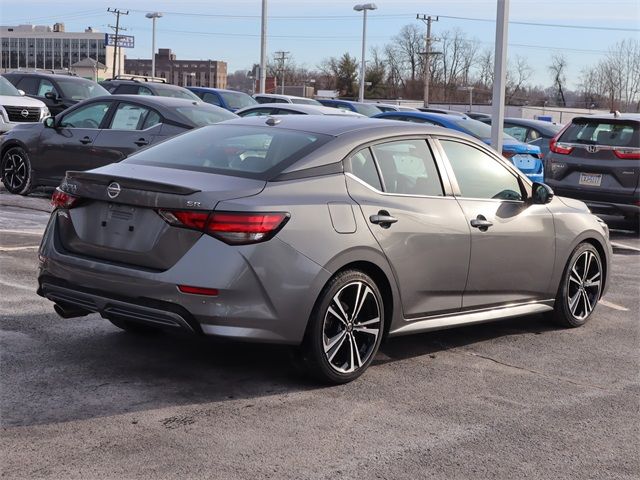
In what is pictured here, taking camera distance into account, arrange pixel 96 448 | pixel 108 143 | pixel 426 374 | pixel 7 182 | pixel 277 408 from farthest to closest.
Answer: pixel 7 182
pixel 108 143
pixel 426 374
pixel 277 408
pixel 96 448

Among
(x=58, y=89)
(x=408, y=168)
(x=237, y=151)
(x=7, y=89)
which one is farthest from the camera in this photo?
(x=58, y=89)

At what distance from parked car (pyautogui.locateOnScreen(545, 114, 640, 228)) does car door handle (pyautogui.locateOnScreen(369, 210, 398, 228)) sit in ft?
26.6

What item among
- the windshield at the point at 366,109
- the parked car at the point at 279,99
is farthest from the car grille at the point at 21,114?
the windshield at the point at 366,109

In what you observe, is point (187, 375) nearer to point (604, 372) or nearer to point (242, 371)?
point (242, 371)

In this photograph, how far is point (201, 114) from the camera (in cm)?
1223

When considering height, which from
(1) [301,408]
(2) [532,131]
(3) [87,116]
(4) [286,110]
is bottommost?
→ (1) [301,408]

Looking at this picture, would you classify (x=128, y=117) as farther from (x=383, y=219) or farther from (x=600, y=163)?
(x=383, y=219)

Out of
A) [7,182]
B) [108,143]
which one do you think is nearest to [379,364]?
[108,143]

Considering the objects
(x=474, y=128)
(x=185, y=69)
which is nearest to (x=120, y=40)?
(x=185, y=69)

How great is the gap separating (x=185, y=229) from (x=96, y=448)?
1.27 m

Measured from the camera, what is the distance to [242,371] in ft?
18.0

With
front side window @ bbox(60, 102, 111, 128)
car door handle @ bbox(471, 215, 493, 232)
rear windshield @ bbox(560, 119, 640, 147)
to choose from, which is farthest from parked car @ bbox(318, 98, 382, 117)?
car door handle @ bbox(471, 215, 493, 232)

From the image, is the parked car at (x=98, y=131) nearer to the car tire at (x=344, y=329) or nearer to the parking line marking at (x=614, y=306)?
the parking line marking at (x=614, y=306)

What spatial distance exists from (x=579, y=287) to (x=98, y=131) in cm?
733
